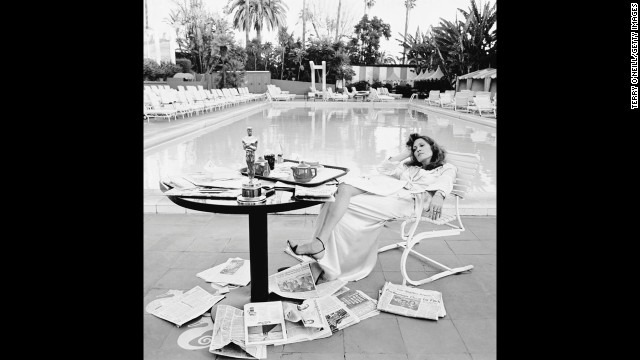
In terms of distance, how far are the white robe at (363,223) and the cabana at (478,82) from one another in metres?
17.8

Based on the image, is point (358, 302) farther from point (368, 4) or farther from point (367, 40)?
point (368, 4)

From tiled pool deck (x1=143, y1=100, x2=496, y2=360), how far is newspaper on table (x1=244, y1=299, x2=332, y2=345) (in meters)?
0.04

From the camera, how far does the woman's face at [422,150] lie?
2842 millimetres

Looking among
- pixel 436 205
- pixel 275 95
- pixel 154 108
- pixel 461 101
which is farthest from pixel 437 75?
pixel 436 205

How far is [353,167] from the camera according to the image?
5.98 m

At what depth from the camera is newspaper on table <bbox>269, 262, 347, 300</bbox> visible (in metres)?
2.41

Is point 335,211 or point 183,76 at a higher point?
point 183,76

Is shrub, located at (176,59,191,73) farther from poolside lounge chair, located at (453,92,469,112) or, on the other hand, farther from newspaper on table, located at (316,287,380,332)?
newspaper on table, located at (316,287,380,332)

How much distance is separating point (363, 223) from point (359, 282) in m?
0.32

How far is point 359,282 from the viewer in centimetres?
263

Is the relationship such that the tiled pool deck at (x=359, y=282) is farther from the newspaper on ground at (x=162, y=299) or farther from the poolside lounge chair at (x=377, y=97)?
the poolside lounge chair at (x=377, y=97)

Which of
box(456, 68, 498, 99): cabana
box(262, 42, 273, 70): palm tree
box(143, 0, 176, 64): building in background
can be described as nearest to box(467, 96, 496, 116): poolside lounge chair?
box(456, 68, 498, 99): cabana
